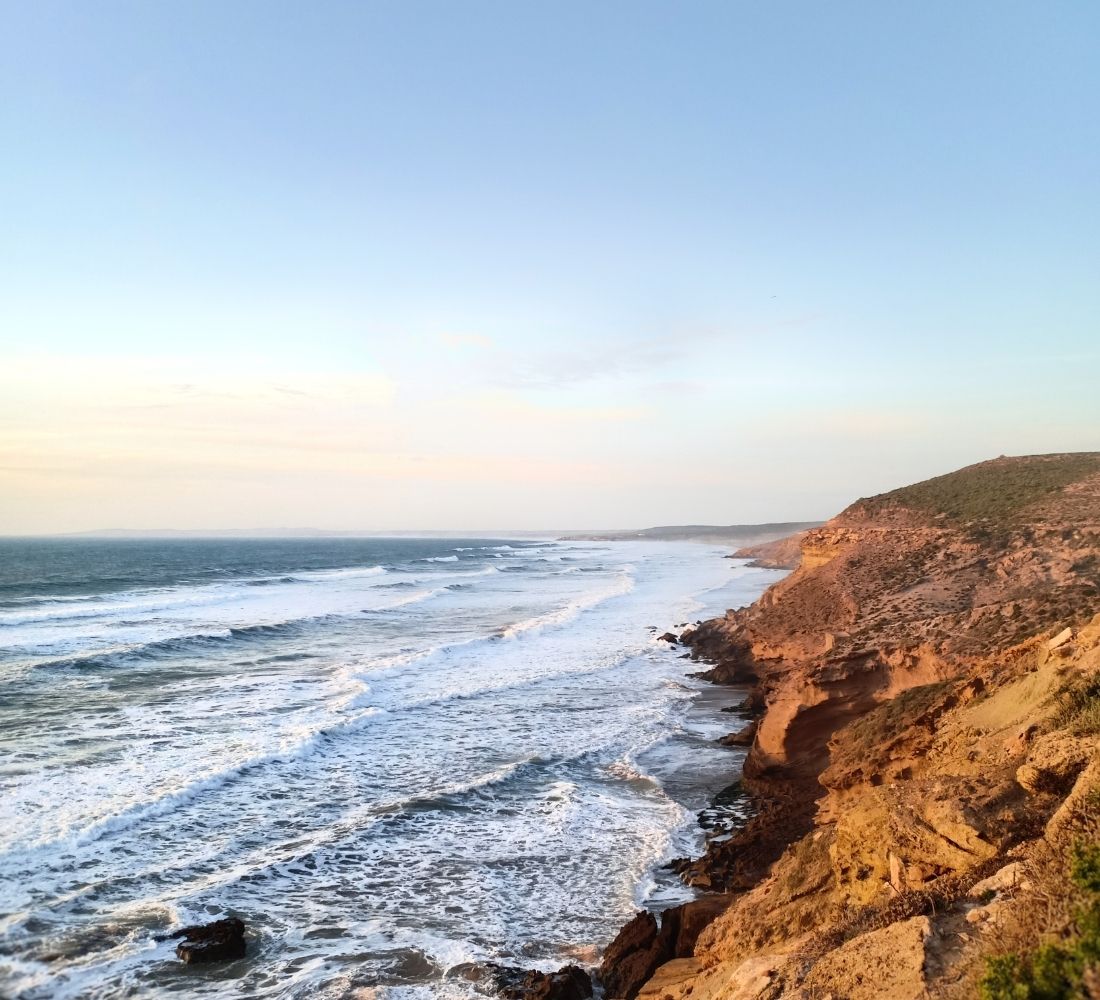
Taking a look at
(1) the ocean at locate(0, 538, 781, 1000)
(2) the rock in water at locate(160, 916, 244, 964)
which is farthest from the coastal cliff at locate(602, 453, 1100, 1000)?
(2) the rock in water at locate(160, 916, 244, 964)

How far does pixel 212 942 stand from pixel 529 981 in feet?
14.4

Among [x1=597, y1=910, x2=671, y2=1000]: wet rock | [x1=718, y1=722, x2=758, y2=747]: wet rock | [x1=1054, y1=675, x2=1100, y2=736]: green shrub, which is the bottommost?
[x1=718, y1=722, x2=758, y2=747]: wet rock

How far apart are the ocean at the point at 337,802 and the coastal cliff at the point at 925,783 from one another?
2039 millimetres

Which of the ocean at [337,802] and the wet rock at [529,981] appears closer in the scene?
the wet rock at [529,981]

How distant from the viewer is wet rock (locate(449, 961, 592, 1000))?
8.84 meters

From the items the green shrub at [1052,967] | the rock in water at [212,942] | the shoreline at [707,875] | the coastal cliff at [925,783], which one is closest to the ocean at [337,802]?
the rock in water at [212,942]

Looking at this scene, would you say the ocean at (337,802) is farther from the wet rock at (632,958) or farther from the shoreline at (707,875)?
the wet rock at (632,958)

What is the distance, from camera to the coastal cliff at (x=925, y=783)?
4988 millimetres

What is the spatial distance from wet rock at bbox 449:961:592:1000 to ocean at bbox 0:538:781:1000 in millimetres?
256

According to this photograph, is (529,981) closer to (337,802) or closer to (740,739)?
(337,802)

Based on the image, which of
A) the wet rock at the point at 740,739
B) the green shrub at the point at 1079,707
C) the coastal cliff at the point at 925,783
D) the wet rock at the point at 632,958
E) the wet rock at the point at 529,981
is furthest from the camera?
the wet rock at the point at 740,739

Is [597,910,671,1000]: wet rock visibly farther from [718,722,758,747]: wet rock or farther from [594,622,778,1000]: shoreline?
[718,722,758,747]: wet rock

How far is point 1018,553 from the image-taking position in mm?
19469

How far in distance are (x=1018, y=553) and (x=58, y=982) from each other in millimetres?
21527
